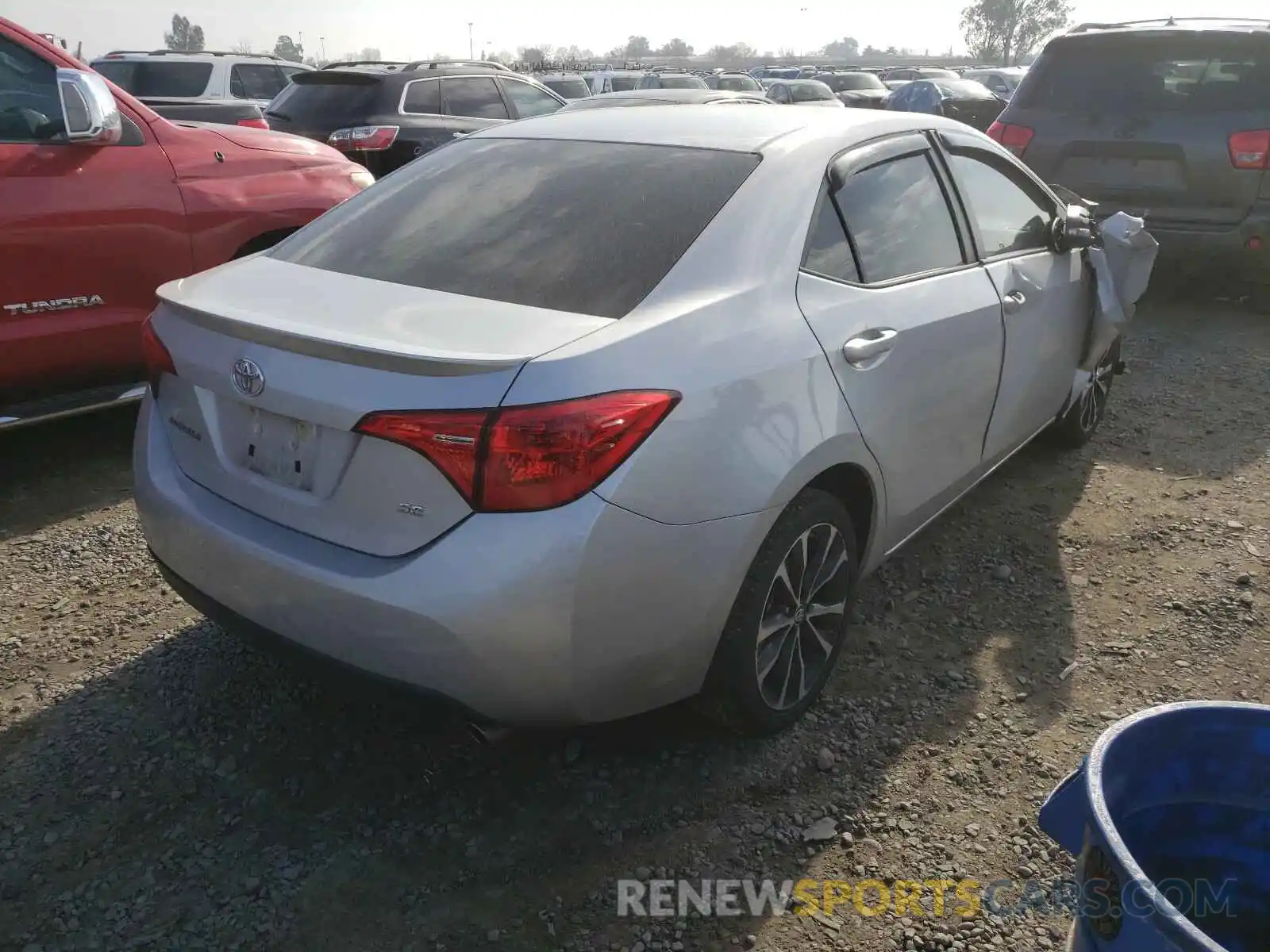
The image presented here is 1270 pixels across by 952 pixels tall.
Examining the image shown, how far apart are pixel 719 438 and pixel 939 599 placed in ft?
5.45

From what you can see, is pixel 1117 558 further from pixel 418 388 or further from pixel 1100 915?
pixel 418 388

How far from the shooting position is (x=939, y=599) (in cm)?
362

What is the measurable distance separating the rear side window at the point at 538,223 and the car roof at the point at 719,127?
7 centimetres

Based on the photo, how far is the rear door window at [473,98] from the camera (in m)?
9.75

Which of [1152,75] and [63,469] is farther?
[1152,75]

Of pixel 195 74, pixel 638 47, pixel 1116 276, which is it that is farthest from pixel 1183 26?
pixel 638 47

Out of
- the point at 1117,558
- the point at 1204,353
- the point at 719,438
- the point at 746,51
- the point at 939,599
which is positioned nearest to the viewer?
the point at 719,438

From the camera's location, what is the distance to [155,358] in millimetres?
2672

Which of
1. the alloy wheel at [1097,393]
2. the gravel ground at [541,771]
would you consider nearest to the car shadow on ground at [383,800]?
the gravel ground at [541,771]

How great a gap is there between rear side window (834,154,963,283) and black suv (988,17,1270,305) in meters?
3.71

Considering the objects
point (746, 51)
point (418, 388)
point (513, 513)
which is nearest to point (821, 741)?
point (513, 513)

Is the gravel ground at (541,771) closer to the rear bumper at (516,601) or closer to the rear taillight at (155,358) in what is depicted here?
the rear bumper at (516,601)

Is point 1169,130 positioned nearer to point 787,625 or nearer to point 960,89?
point 787,625

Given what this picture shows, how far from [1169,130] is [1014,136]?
97cm
